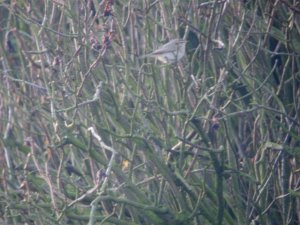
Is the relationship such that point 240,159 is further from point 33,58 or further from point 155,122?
point 33,58

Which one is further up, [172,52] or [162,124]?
[172,52]

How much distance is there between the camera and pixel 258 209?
3914mm

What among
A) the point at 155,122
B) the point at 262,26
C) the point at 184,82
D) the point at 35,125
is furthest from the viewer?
the point at 35,125

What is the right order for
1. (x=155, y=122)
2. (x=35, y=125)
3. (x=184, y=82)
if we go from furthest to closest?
1. (x=35, y=125)
2. (x=155, y=122)
3. (x=184, y=82)

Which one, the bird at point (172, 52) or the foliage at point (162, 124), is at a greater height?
the bird at point (172, 52)

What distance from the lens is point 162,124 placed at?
3.87 m

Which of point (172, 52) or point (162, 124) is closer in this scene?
point (172, 52)

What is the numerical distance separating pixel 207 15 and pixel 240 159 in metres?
0.97

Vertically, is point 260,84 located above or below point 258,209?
above

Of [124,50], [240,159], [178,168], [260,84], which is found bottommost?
[240,159]

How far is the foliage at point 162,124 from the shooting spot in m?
3.71

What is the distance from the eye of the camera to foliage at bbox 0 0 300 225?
371 cm

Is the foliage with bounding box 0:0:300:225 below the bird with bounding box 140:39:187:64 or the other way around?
below

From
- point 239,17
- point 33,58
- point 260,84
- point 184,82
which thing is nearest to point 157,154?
point 184,82
